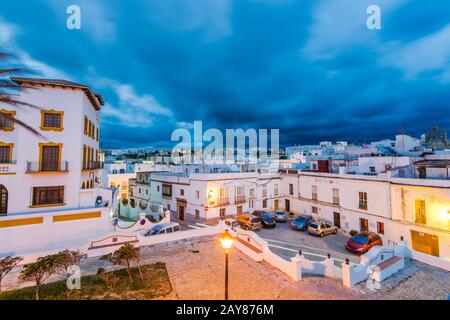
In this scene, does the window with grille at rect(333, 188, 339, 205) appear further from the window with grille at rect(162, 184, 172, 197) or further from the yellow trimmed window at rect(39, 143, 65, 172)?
the yellow trimmed window at rect(39, 143, 65, 172)

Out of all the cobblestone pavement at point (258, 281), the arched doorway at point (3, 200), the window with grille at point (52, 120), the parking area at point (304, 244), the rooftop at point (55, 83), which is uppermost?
the rooftop at point (55, 83)

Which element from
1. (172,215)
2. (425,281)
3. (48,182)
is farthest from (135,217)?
(425,281)

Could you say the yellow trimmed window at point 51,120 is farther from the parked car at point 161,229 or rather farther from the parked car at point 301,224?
the parked car at point 301,224

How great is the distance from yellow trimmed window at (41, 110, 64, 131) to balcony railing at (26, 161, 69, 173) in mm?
2433

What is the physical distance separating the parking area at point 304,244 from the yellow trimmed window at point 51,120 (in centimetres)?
1808

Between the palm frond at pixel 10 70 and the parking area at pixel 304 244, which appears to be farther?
the parking area at pixel 304 244

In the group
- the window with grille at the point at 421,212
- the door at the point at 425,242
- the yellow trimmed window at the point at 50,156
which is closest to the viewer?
the yellow trimmed window at the point at 50,156

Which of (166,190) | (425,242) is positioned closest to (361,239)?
(425,242)

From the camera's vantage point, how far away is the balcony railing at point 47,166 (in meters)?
14.5

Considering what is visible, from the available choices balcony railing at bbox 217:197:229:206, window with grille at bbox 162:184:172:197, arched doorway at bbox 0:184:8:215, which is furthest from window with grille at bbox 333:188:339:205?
arched doorway at bbox 0:184:8:215

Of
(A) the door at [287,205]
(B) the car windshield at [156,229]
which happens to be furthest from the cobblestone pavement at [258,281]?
(A) the door at [287,205]

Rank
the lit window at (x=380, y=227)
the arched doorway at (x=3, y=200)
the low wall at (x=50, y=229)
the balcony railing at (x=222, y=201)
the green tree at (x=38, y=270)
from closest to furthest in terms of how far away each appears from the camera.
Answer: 1. the green tree at (x=38, y=270)
2. the low wall at (x=50, y=229)
3. the arched doorway at (x=3, y=200)
4. the lit window at (x=380, y=227)
5. the balcony railing at (x=222, y=201)
